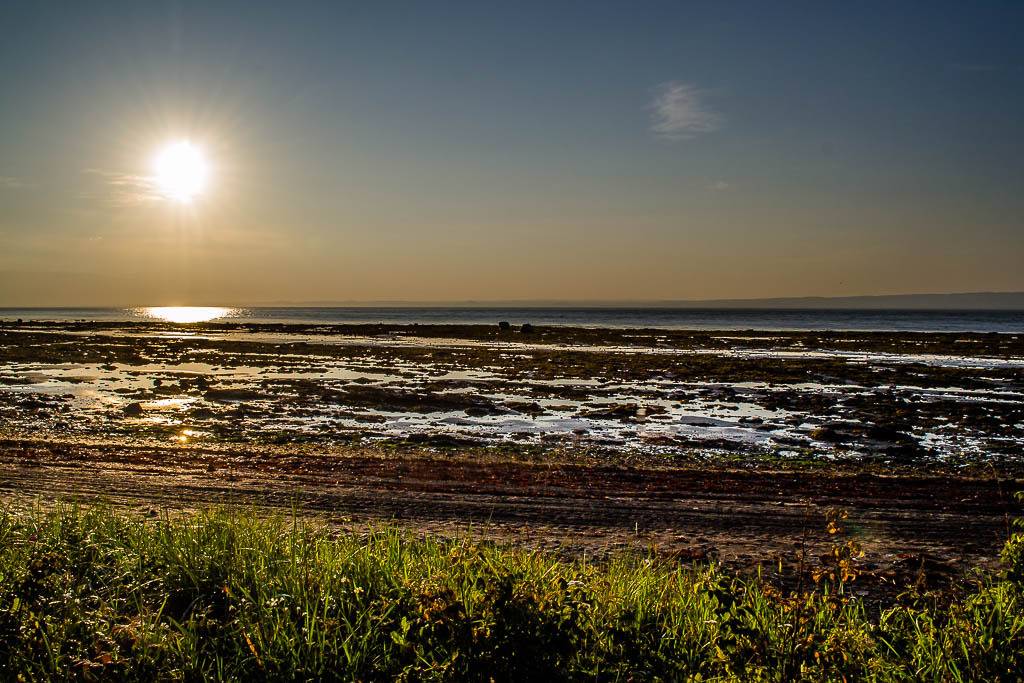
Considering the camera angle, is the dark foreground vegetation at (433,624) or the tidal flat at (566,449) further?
the tidal flat at (566,449)

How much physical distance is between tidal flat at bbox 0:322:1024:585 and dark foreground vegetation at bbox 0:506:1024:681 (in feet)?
2.91

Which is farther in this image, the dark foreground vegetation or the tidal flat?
the tidal flat

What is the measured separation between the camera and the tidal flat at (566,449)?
29.1 ft

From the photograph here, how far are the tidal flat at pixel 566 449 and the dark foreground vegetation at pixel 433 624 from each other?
0.89 meters

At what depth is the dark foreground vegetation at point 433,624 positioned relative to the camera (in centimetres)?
404

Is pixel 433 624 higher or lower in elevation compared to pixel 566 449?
higher

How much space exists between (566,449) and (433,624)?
10.3 meters

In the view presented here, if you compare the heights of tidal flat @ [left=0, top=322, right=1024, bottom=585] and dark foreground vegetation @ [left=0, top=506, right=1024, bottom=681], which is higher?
dark foreground vegetation @ [left=0, top=506, right=1024, bottom=681]

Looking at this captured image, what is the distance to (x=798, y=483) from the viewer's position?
11164 mm

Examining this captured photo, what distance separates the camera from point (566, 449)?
1424 centimetres

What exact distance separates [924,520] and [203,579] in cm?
874

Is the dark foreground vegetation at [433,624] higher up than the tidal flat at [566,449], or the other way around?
the dark foreground vegetation at [433,624]

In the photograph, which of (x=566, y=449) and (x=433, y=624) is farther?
(x=566, y=449)

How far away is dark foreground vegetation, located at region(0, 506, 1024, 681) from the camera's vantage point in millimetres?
4043
